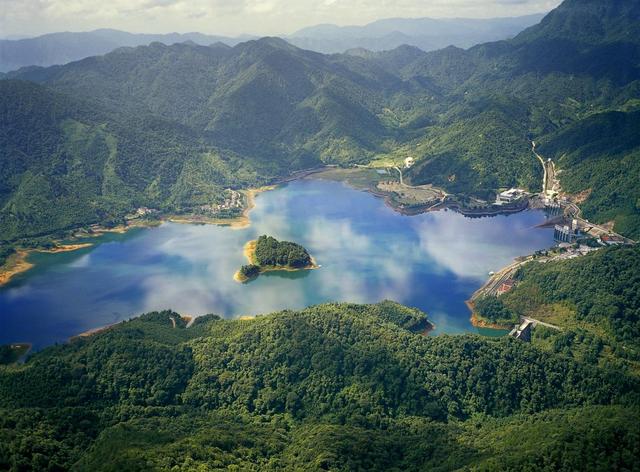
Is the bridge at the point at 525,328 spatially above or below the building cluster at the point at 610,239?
above

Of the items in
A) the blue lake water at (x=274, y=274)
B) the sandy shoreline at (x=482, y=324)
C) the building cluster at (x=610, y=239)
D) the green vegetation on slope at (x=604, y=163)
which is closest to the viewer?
the sandy shoreline at (x=482, y=324)

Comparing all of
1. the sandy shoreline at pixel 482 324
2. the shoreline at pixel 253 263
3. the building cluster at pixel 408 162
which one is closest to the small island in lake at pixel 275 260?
the shoreline at pixel 253 263

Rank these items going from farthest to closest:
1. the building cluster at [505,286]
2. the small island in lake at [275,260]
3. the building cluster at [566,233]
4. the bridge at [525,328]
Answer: the building cluster at [566,233], the small island in lake at [275,260], the building cluster at [505,286], the bridge at [525,328]

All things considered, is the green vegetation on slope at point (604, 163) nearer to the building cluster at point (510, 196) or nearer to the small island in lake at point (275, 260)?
the building cluster at point (510, 196)

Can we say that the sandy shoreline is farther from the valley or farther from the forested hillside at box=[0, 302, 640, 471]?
the forested hillside at box=[0, 302, 640, 471]

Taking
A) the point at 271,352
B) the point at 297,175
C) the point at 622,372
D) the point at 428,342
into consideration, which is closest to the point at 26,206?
the point at 297,175

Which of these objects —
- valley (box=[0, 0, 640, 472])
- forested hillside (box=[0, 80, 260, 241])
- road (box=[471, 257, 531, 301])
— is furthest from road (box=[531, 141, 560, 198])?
forested hillside (box=[0, 80, 260, 241])

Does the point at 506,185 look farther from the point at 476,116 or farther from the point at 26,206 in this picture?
the point at 26,206

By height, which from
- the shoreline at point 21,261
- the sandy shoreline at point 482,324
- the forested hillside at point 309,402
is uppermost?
the forested hillside at point 309,402

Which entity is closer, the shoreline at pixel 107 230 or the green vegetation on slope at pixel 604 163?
the shoreline at pixel 107 230
